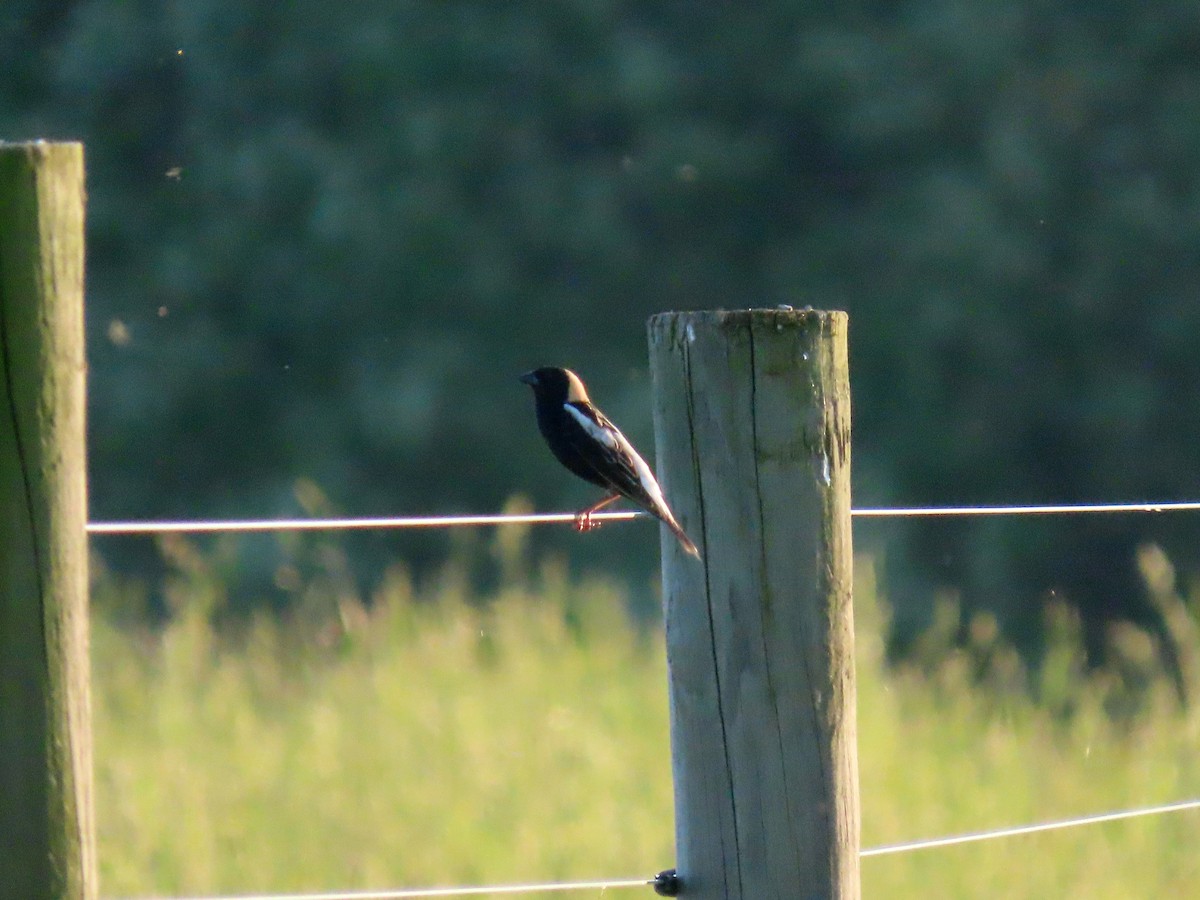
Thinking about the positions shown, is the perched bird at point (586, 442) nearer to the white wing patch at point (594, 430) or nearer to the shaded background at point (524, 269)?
the white wing patch at point (594, 430)

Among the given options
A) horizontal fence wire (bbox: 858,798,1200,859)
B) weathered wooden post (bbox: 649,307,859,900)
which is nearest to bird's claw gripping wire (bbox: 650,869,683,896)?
weathered wooden post (bbox: 649,307,859,900)

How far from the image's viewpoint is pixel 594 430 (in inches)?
126

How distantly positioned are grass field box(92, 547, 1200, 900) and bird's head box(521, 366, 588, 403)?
5.28 ft

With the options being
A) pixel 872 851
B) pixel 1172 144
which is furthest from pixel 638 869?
pixel 1172 144

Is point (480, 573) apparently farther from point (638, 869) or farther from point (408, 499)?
point (638, 869)

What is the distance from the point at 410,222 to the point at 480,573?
2.57 meters

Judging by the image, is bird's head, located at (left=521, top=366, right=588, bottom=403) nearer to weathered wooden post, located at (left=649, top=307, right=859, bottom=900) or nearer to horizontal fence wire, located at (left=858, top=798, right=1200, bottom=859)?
horizontal fence wire, located at (left=858, top=798, right=1200, bottom=859)

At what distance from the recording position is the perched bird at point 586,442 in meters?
2.90

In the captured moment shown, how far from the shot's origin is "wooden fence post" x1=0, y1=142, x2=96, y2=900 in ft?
4.84

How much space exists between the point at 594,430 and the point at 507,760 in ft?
6.87

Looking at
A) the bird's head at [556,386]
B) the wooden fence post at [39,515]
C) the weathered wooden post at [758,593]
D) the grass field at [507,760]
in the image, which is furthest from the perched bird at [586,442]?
the grass field at [507,760]

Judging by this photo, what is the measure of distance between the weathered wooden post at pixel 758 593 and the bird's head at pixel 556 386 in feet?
4.86

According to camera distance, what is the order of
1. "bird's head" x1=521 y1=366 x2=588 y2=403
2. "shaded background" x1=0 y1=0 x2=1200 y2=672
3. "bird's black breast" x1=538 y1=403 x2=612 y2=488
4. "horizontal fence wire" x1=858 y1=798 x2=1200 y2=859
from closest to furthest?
"horizontal fence wire" x1=858 y1=798 x2=1200 y2=859, "bird's black breast" x1=538 y1=403 x2=612 y2=488, "bird's head" x1=521 y1=366 x2=588 y2=403, "shaded background" x1=0 y1=0 x2=1200 y2=672

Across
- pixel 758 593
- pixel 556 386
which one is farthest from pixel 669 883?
pixel 556 386
